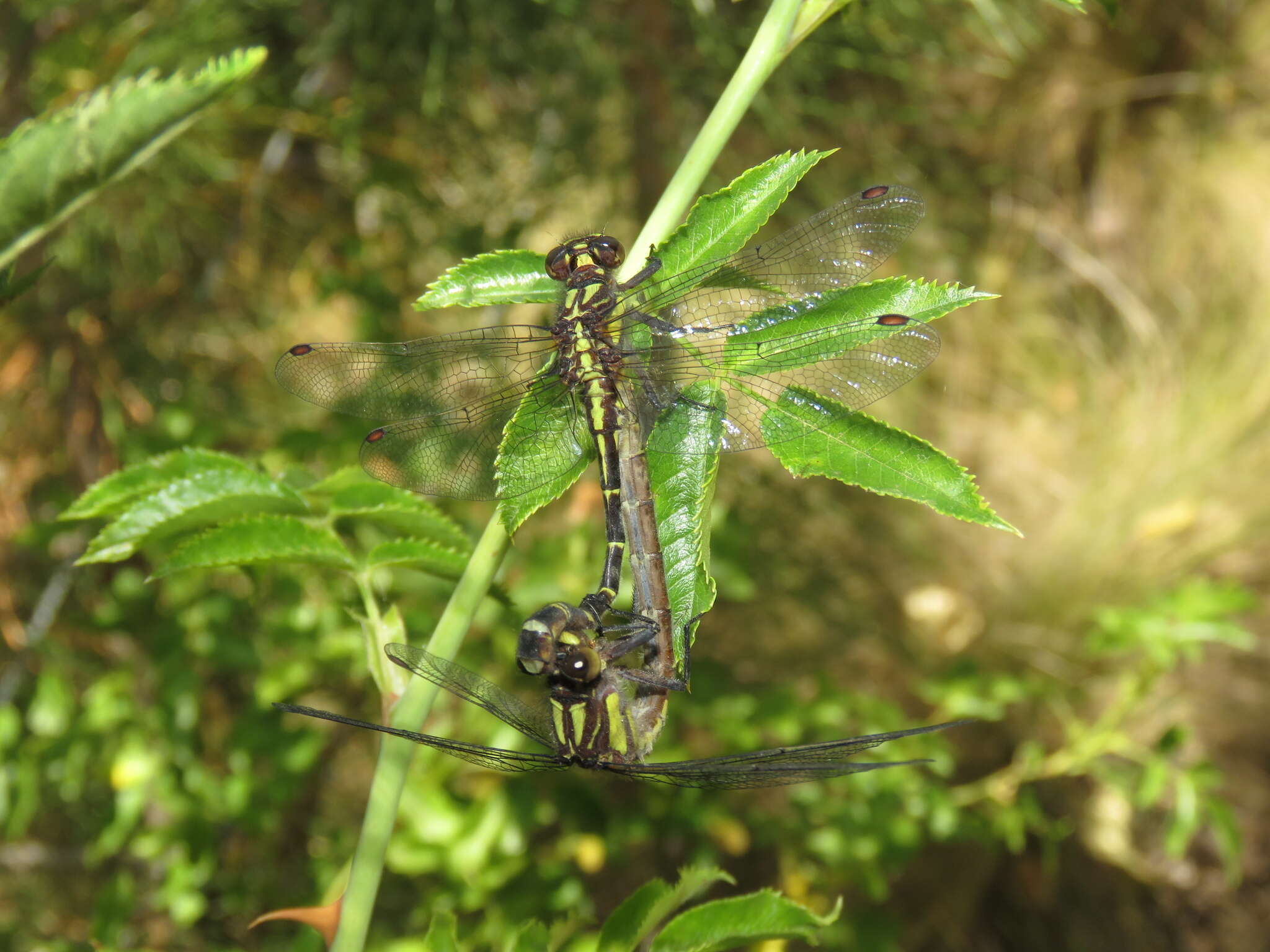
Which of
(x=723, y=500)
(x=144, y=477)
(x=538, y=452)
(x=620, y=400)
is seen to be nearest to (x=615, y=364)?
(x=620, y=400)

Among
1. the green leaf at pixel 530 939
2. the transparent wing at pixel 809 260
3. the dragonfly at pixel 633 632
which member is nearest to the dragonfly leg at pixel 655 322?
the transparent wing at pixel 809 260

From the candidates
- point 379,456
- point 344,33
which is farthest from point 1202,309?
point 379,456

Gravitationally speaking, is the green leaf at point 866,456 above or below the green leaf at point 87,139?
below

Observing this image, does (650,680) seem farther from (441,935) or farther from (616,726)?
(441,935)

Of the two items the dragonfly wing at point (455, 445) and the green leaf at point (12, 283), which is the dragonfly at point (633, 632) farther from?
the green leaf at point (12, 283)

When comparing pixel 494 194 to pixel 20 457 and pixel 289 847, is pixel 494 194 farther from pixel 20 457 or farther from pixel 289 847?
pixel 289 847

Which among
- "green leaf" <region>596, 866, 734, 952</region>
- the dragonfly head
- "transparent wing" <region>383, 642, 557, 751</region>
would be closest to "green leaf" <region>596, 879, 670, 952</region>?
"green leaf" <region>596, 866, 734, 952</region>

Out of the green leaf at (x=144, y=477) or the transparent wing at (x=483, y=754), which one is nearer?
the transparent wing at (x=483, y=754)

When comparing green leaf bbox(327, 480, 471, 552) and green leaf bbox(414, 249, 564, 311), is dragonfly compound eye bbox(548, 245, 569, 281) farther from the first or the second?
green leaf bbox(327, 480, 471, 552)
